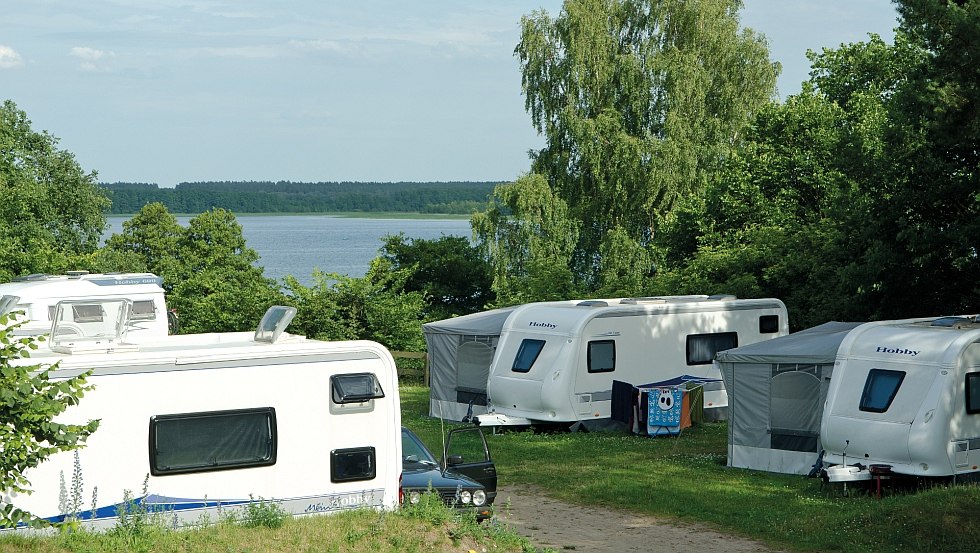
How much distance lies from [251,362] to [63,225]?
42.7 meters

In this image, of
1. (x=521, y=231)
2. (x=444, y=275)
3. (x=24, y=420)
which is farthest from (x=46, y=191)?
(x=24, y=420)

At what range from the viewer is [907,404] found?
14211 mm

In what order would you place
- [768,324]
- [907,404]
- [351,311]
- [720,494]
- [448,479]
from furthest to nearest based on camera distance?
[351,311] → [768,324] → [720,494] → [907,404] → [448,479]

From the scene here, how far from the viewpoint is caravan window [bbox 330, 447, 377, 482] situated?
372 inches

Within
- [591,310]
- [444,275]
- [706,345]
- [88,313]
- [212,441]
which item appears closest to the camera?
[212,441]

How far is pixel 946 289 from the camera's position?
21.3 m

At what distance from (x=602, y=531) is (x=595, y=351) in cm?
749

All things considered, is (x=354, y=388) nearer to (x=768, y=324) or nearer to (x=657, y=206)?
(x=768, y=324)

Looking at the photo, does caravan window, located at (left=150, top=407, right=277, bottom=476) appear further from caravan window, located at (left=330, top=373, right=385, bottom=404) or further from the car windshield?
the car windshield

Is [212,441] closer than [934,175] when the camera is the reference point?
Yes

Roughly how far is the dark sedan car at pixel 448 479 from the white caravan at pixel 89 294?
7901 mm

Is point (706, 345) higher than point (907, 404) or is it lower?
lower

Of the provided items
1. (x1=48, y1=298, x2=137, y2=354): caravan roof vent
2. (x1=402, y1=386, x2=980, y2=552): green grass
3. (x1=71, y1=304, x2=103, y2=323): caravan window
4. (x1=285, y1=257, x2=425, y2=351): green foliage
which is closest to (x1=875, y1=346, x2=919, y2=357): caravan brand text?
(x1=402, y1=386, x2=980, y2=552): green grass

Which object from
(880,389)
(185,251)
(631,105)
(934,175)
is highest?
(631,105)
